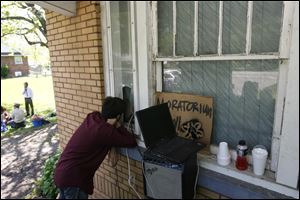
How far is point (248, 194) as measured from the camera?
6.35ft

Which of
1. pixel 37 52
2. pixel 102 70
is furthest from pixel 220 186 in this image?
pixel 37 52

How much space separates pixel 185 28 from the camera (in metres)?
2.28

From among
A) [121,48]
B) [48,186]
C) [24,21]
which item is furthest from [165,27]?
[24,21]

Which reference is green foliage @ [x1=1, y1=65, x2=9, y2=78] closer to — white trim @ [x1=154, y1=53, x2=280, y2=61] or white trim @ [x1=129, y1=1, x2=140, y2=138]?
white trim @ [x1=129, y1=1, x2=140, y2=138]

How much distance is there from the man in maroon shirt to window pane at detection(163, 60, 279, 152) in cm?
78

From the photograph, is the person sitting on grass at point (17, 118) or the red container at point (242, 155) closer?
the red container at point (242, 155)

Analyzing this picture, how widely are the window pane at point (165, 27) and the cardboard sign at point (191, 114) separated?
45 centimetres

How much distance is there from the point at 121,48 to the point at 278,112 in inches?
70.0

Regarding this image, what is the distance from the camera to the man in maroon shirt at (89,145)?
241 centimetres

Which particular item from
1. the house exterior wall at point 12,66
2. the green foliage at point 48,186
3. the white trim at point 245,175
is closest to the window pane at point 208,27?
the white trim at point 245,175

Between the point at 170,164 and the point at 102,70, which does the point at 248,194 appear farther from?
the point at 102,70

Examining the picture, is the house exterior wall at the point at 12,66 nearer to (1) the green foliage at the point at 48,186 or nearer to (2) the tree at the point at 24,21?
(2) the tree at the point at 24,21

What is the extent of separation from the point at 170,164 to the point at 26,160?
19.0 ft

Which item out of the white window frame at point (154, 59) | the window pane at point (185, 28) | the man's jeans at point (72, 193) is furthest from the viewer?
the man's jeans at point (72, 193)
